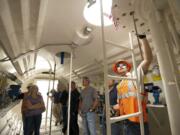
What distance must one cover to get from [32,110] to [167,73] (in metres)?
2.35

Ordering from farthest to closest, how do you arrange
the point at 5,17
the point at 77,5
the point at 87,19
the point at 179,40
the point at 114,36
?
the point at 114,36 < the point at 87,19 < the point at 77,5 < the point at 5,17 < the point at 179,40

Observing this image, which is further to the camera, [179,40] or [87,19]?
[87,19]

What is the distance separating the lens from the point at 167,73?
71cm

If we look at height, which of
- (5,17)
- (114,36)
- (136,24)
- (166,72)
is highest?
(114,36)

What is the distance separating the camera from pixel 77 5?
4.56ft

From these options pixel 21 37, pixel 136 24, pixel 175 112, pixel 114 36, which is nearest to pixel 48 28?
pixel 21 37

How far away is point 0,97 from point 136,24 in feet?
4.86

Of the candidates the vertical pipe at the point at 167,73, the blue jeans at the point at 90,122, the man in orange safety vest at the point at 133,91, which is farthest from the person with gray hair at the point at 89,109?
the vertical pipe at the point at 167,73

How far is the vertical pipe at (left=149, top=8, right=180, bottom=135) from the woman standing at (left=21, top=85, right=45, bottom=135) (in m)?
2.28

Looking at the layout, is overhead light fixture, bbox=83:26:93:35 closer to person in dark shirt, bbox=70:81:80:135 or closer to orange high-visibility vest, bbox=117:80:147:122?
orange high-visibility vest, bbox=117:80:147:122

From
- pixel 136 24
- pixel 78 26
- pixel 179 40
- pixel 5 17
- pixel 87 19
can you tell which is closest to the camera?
pixel 179 40

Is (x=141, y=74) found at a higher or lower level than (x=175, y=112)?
higher

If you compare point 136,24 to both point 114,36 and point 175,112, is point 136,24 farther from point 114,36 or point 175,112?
point 114,36

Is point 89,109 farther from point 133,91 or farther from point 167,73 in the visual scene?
point 167,73
